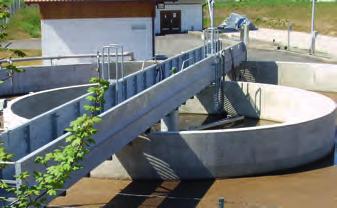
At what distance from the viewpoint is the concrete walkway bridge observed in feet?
24.7

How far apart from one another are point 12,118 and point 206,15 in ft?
178

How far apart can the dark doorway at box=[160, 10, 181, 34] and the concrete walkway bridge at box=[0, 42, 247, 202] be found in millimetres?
31337

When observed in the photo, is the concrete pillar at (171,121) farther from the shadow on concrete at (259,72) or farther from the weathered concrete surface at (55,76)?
the shadow on concrete at (259,72)

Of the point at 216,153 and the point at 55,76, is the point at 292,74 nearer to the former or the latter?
the point at 55,76

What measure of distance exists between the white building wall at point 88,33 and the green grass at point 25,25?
2500 cm

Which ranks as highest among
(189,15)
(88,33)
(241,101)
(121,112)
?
(189,15)

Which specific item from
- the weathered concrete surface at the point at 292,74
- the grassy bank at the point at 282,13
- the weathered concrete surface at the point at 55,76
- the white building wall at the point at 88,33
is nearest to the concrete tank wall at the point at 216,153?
the weathered concrete surface at the point at 55,76

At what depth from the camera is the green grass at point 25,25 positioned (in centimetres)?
5300

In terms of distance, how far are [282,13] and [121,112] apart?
54.0 m

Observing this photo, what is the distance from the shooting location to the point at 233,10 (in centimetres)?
6606

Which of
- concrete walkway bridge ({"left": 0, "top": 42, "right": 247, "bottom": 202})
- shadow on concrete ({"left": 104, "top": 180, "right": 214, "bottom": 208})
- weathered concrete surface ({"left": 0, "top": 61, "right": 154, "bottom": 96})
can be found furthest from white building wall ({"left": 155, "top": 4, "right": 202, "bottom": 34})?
shadow on concrete ({"left": 104, "top": 180, "right": 214, "bottom": 208})

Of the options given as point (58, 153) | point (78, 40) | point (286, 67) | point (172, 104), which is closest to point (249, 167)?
Answer: point (172, 104)

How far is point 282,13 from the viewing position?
204 ft

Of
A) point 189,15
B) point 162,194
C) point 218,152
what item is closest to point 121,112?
point 162,194
